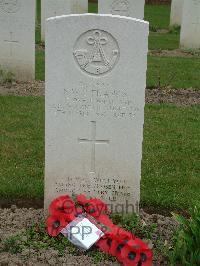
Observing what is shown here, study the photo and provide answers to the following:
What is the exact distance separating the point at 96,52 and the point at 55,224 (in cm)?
126

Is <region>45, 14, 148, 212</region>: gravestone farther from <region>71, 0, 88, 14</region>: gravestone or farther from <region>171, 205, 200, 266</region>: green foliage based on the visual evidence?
<region>71, 0, 88, 14</region>: gravestone

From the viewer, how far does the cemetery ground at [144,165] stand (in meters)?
3.73

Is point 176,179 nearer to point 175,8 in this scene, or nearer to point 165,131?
point 165,131

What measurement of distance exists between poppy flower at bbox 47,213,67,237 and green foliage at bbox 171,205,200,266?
2.70 feet

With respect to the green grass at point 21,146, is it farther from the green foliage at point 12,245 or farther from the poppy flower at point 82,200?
the green foliage at point 12,245

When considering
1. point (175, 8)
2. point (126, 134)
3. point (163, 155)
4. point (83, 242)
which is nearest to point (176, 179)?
point (163, 155)

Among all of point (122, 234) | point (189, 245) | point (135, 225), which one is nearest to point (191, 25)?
point (135, 225)

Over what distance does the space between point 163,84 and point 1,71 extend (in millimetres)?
2708

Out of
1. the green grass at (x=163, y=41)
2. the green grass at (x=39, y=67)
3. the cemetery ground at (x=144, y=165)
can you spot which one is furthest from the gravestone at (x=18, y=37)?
the green grass at (x=163, y=41)

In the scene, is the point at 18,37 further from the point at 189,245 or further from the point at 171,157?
the point at 189,245

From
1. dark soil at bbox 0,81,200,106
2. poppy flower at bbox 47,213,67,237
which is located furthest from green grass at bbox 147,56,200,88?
poppy flower at bbox 47,213,67,237

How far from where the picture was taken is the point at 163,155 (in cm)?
588

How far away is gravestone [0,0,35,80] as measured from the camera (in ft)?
27.8

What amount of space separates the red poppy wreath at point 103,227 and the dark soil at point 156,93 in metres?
4.36
